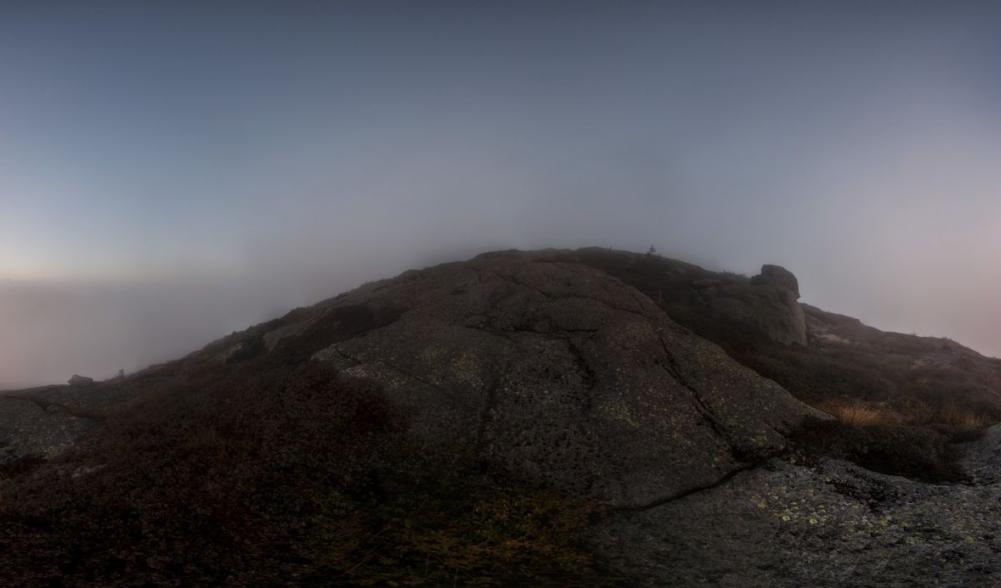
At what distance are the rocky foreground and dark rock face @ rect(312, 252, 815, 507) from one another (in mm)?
153

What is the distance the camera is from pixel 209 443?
84.9 ft

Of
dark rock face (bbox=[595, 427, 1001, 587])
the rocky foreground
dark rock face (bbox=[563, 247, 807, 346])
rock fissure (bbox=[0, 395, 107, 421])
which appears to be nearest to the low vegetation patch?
the rocky foreground

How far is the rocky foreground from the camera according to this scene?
1781 centimetres

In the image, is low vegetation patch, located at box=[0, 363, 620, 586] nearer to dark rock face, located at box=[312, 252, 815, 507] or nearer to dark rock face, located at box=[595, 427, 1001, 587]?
dark rock face, located at box=[312, 252, 815, 507]

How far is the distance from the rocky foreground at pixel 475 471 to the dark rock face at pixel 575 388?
153 millimetres

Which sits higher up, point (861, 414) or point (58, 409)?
point (58, 409)

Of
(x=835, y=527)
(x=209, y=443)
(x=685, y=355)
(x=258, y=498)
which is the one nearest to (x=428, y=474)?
(x=258, y=498)

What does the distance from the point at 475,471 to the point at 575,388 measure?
9377 mm

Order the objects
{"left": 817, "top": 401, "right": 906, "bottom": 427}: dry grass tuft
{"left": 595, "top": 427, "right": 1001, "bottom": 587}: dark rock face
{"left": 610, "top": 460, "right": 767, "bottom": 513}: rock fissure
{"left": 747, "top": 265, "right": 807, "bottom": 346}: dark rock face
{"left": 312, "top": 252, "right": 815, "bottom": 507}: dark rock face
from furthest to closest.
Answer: {"left": 747, "top": 265, "right": 807, "bottom": 346}: dark rock face, {"left": 817, "top": 401, "right": 906, "bottom": 427}: dry grass tuft, {"left": 312, "top": 252, "right": 815, "bottom": 507}: dark rock face, {"left": 610, "top": 460, "right": 767, "bottom": 513}: rock fissure, {"left": 595, "top": 427, "right": 1001, "bottom": 587}: dark rock face

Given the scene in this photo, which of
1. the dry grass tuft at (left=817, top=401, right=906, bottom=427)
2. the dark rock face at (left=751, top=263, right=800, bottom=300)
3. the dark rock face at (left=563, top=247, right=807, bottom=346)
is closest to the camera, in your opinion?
the dry grass tuft at (left=817, top=401, right=906, bottom=427)

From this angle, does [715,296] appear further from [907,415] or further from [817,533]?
[817,533]

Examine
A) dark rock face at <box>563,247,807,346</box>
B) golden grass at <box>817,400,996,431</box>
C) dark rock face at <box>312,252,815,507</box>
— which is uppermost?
dark rock face at <box>563,247,807,346</box>

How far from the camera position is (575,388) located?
3238 centimetres

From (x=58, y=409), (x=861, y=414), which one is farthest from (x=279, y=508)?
(x=861, y=414)
